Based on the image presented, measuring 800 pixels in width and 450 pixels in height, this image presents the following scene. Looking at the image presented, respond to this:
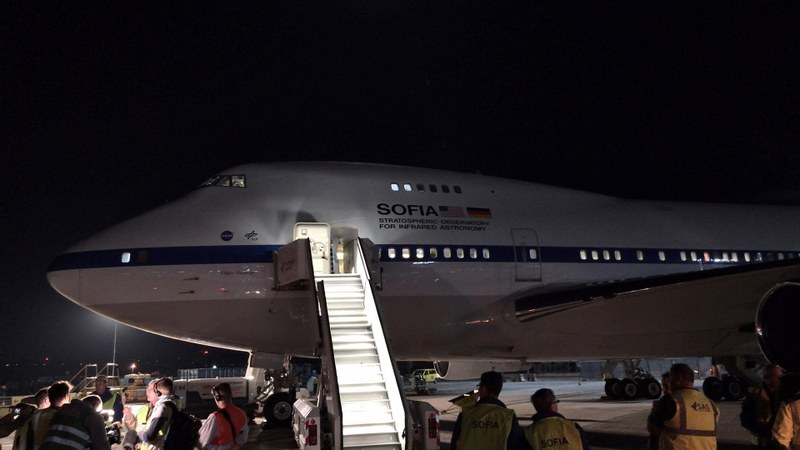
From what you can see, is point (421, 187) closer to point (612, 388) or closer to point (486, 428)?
point (486, 428)

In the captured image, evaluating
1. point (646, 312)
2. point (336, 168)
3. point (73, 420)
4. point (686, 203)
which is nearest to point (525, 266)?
point (646, 312)

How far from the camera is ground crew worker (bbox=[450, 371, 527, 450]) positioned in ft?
13.5

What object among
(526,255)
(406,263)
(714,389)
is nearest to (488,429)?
(406,263)

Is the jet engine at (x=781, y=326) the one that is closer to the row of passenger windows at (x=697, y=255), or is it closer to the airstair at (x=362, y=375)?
the row of passenger windows at (x=697, y=255)

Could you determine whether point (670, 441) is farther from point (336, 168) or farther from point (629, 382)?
point (629, 382)

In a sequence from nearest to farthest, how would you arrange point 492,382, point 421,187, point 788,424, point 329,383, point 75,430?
point 75,430 → point 492,382 → point 788,424 → point 329,383 → point 421,187

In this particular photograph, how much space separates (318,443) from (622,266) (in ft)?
25.2

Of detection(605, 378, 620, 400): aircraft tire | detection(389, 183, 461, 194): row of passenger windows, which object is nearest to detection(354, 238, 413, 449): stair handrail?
detection(389, 183, 461, 194): row of passenger windows

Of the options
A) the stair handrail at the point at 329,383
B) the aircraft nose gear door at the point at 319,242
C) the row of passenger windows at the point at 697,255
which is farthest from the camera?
the row of passenger windows at the point at 697,255

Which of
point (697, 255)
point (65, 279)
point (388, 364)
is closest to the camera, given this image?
point (388, 364)

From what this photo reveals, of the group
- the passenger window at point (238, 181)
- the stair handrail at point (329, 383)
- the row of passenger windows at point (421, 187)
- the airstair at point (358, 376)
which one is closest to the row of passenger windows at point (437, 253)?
the row of passenger windows at point (421, 187)

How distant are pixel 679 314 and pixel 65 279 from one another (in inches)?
388

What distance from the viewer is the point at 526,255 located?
11.7 m

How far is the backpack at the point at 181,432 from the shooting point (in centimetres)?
519
